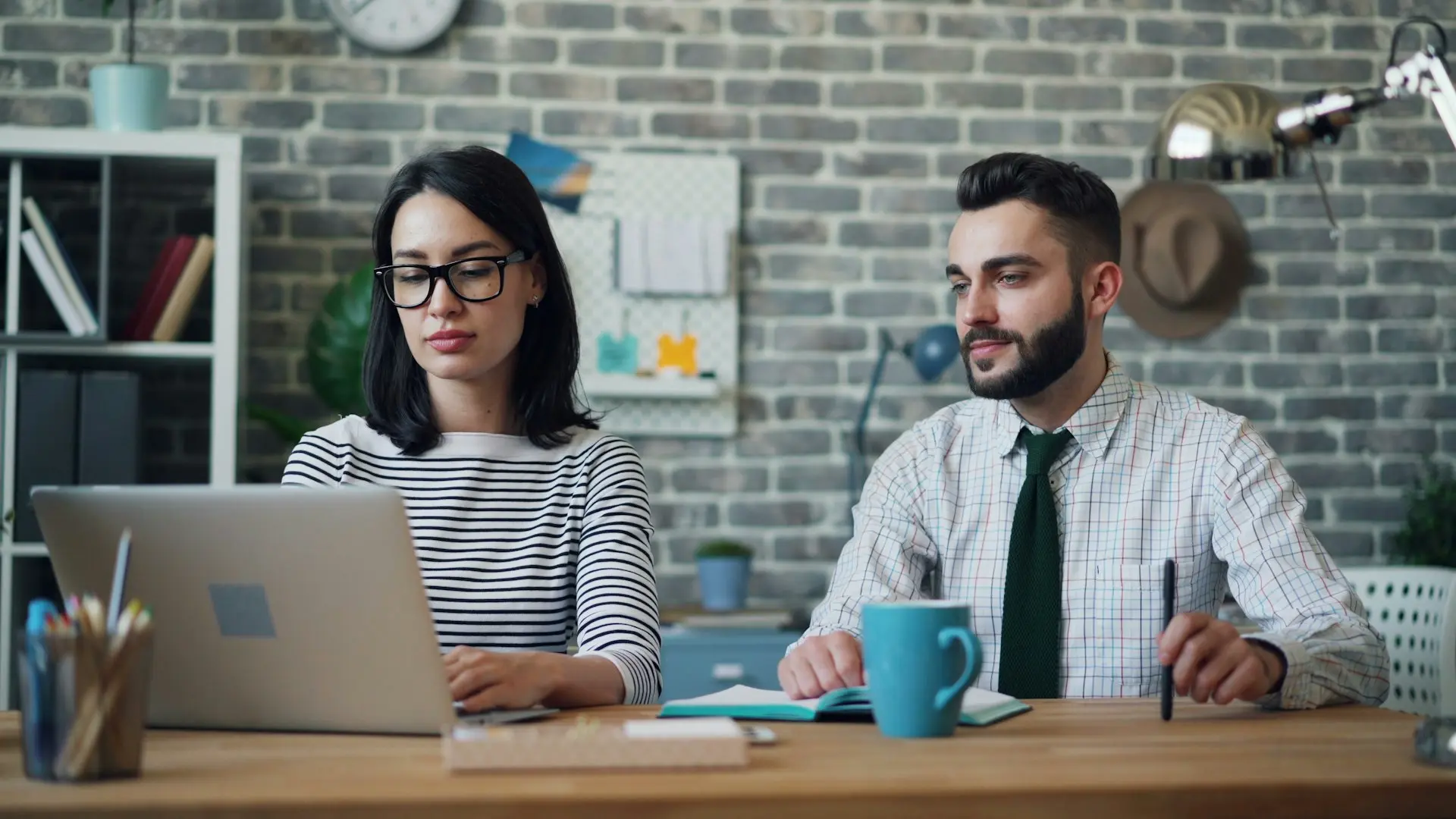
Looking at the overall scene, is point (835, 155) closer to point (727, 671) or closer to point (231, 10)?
point (727, 671)

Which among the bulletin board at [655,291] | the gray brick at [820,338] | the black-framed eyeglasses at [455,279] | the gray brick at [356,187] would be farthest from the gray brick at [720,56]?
the black-framed eyeglasses at [455,279]

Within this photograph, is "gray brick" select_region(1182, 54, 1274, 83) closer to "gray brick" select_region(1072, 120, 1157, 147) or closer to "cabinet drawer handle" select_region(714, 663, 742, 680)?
"gray brick" select_region(1072, 120, 1157, 147)

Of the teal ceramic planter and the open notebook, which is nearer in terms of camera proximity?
the open notebook

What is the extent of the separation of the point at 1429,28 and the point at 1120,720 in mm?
2965

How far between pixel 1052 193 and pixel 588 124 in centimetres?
172

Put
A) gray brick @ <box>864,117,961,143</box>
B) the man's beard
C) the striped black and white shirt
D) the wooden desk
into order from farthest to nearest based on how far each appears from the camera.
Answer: gray brick @ <box>864,117,961,143</box>, the man's beard, the striped black and white shirt, the wooden desk

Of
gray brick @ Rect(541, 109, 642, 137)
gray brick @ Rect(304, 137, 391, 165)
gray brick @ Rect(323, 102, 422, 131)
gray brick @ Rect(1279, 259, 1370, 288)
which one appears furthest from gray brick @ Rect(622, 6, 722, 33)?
gray brick @ Rect(1279, 259, 1370, 288)

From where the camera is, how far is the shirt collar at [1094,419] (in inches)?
70.4

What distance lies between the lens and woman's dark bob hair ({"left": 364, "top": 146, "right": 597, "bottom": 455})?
1.65 metres

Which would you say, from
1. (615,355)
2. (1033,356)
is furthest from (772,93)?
(1033,356)

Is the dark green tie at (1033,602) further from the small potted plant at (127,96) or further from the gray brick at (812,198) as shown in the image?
the small potted plant at (127,96)

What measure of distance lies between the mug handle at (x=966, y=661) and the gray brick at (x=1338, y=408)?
274cm

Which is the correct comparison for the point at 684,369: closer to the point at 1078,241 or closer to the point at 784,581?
the point at 784,581

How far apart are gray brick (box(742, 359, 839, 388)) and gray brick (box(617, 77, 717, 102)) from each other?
660mm
